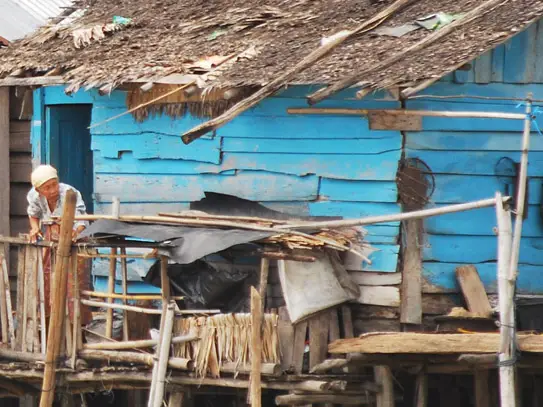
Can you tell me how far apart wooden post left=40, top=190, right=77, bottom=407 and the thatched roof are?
144 centimetres

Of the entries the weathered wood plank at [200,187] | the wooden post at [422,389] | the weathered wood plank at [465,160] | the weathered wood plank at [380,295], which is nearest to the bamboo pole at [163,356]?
the weathered wood plank at [200,187]

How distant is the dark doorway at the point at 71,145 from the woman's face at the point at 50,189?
2023 mm

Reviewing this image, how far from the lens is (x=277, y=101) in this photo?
1226 centimetres

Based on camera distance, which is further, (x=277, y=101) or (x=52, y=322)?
(x=277, y=101)

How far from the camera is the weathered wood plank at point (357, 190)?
11.9 meters

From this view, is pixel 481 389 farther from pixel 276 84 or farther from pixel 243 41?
pixel 243 41

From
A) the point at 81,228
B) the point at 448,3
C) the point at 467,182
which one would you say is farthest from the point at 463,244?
the point at 81,228

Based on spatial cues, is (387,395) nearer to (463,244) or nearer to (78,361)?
A: (463,244)

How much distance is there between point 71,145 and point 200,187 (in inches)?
98.3

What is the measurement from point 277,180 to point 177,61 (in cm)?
130

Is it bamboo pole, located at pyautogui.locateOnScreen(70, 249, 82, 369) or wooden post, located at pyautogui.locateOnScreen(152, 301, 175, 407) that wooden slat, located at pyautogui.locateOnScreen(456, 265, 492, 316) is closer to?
wooden post, located at pyautogui.locateOnScreen(152, 301, 175, 407)

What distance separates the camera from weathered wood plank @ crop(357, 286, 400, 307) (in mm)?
11945

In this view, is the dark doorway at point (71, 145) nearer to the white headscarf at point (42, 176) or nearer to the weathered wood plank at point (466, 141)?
the white headscarf at point (42, 176)

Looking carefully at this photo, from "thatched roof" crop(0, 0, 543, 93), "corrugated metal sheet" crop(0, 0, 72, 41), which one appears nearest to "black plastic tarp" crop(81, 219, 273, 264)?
"thatched roof" crop(0, 0, 543, 93)
